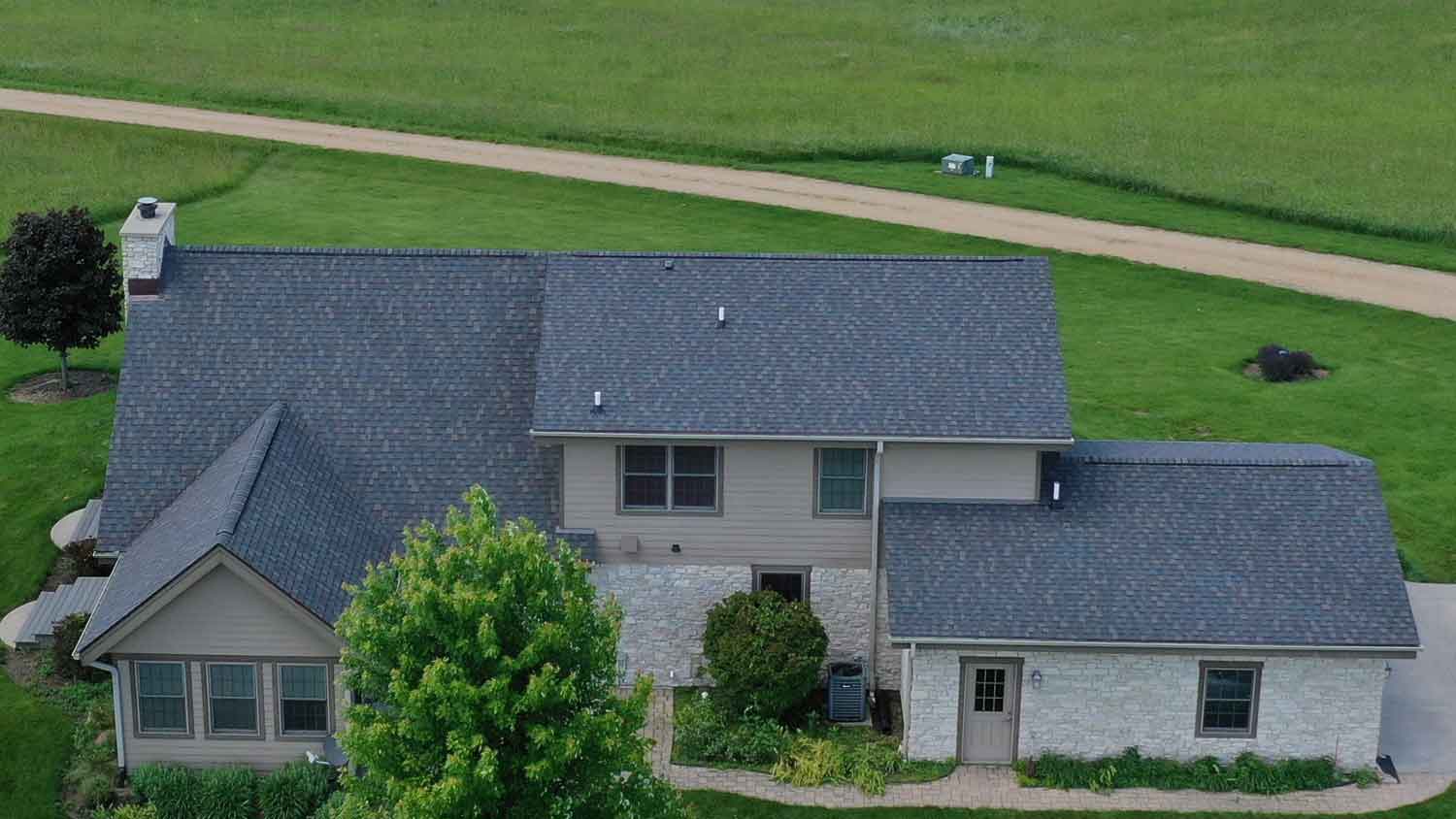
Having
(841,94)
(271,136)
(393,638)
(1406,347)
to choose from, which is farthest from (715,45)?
(393,638)

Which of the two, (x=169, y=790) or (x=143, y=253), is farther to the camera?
(x=143, y=253)

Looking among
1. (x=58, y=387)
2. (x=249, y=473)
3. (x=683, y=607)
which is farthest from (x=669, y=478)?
(x=58, y=387)

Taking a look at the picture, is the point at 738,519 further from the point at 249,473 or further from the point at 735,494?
the point at 249,473

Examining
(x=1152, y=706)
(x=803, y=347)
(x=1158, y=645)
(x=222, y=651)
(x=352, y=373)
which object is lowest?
(x=1152, y=706)

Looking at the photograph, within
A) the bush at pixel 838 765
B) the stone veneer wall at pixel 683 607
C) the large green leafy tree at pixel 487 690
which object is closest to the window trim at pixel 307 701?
the stone veneer wall at pixel 683 607

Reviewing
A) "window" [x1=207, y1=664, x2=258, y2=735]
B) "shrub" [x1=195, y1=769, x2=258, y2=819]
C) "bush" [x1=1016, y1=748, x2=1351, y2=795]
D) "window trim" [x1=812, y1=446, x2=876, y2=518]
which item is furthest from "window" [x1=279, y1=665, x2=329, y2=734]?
"bush" [x1=1016, y1=748, x2=1351, y2=795]

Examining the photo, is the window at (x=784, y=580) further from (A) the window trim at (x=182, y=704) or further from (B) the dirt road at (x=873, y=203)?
(B) the dirt road at (x=873, y=203)

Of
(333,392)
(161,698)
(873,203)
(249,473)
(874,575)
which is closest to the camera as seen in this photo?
(161,698)

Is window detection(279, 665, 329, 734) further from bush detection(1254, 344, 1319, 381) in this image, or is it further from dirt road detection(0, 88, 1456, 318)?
dirt road detection(0, 88, 1456, 318)
